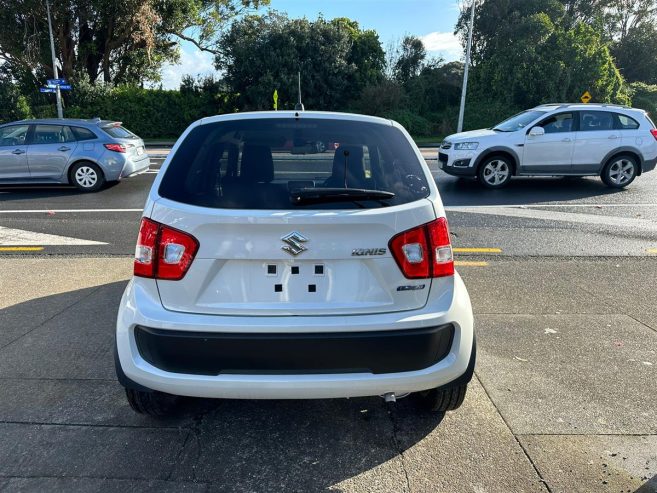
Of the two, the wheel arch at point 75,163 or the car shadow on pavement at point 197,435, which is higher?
the wheel arch at point 75,163

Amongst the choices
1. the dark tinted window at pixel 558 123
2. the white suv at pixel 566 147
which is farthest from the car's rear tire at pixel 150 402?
the dark tinted window at pixel 558 123

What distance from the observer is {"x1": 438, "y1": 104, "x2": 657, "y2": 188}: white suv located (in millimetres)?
10352

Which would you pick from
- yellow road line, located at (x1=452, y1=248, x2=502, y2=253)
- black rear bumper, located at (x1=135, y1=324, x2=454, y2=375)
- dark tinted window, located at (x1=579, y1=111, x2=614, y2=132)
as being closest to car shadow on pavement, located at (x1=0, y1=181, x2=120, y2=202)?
yellow road line, located at (x1=452, y1=248, x2=502, y2=253)

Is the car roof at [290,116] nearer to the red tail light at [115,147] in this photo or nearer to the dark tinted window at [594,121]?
the red tail light at [115,147]

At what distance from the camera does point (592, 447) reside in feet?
8.47

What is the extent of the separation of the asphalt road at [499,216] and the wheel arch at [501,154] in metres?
0.50

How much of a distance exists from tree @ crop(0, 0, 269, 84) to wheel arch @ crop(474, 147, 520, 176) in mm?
22546

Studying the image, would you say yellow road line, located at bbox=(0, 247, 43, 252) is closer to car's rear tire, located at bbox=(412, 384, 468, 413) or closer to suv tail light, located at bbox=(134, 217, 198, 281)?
suv tail light, located at bbox=(134, 217, 198, 281)

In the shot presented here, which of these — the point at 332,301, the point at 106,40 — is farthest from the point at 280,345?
the point at 106,40

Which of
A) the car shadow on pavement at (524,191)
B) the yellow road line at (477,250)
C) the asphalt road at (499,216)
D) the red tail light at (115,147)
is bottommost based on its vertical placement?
the yellow road line at (477,250)

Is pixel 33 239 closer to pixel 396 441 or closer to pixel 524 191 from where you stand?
pixel 396 441

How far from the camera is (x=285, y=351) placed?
224cm

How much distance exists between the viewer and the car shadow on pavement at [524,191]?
31.8 ft

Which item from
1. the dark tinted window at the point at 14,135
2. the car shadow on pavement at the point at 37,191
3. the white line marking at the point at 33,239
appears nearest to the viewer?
the white line marking at the point at 33,239
